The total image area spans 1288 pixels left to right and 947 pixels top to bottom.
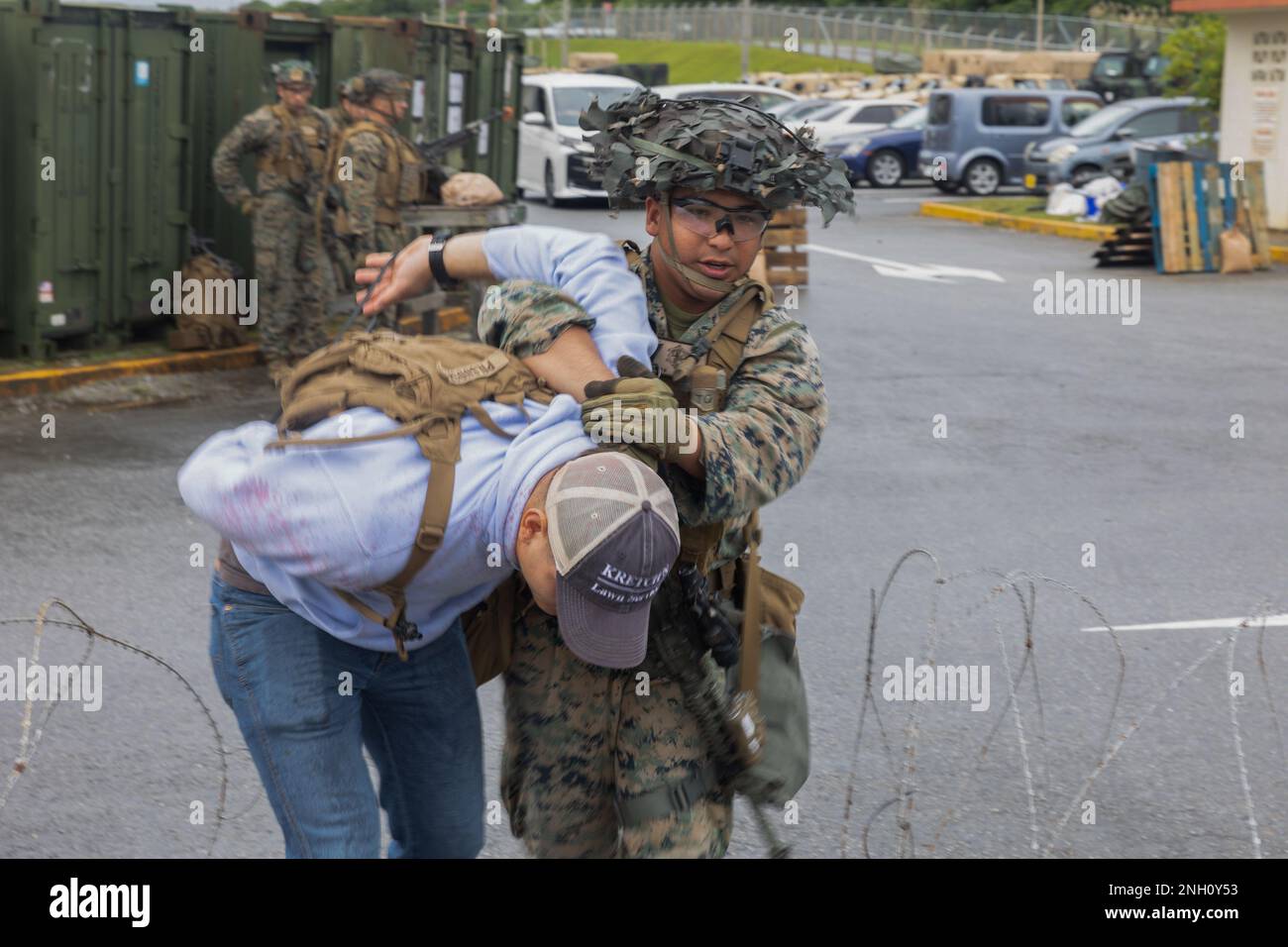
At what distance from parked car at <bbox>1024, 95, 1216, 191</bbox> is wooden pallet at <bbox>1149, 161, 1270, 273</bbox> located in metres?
7.98

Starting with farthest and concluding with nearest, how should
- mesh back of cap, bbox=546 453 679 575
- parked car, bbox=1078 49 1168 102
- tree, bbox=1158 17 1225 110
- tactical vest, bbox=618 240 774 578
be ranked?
parked car, bbox=1078 49 1168 102 → tree, bbox=1158 17 1225 110 → tactical vest, bbox=618 240 774 578 → mesh back of cap, bbox=546 453 679 575

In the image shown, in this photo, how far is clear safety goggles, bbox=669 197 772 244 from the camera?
331cm

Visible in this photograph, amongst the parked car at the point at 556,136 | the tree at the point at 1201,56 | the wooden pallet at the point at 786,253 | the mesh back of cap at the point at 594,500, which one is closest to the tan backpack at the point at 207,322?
the wooden pallet at the point at 786,253

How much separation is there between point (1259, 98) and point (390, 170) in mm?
13443

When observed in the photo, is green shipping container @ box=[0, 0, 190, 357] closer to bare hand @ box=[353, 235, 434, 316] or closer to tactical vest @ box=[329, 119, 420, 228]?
tactical vest @ box=[329, 119, 420, 228]

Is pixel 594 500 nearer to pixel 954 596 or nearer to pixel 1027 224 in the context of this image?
pixel 954 596

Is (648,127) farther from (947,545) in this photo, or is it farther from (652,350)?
(947,545)

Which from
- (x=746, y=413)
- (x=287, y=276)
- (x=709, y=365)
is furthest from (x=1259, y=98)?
(x=746, y=413)

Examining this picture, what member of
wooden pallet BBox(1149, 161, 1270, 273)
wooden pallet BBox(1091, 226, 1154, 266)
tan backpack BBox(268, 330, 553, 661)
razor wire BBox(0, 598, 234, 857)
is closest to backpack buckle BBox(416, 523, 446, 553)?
tan backpack BBox(268, 330, 553, 661)

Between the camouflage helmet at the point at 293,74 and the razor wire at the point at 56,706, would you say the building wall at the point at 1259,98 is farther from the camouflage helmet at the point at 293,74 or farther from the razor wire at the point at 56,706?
the razor wire at the point at 56,706

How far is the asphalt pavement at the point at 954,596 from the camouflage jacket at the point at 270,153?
130 cm

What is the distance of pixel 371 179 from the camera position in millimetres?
11508
